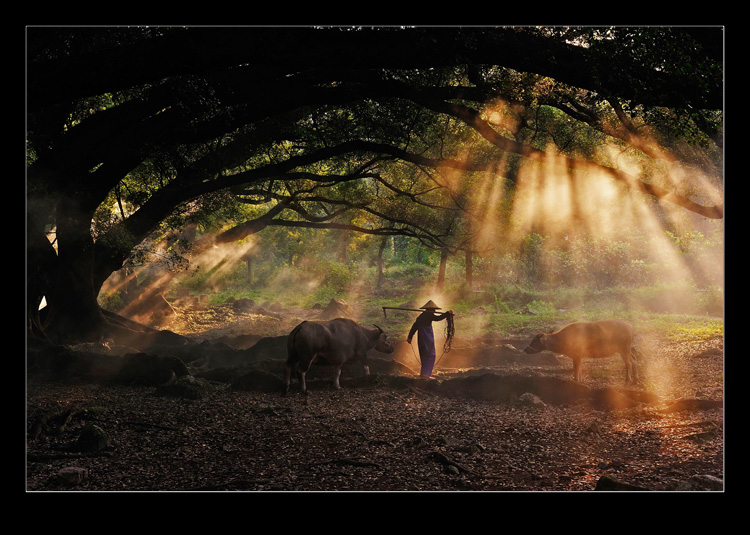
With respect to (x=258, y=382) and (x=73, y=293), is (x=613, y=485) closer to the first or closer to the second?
(x=258, y=382)

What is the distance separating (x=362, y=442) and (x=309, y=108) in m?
7.64

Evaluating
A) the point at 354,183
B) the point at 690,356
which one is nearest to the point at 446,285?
the point at 354,183

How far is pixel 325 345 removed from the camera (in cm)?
1099

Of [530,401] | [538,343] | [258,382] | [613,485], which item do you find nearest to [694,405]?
[530,401]

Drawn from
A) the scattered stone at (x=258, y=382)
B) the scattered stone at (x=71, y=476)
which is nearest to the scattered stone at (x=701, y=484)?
the scattered stone at (x=71, y=476)

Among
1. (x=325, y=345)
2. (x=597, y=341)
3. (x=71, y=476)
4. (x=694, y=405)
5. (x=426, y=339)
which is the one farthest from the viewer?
(x=426, y=339)

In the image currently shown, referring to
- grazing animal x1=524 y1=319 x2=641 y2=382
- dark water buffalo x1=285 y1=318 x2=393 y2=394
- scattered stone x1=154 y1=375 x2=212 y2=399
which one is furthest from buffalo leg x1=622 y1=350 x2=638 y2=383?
scattered stone x1=154 y1=375 x2=212 y2=399

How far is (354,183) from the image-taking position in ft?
66.5

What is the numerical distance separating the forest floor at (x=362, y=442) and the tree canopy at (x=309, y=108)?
3499mm

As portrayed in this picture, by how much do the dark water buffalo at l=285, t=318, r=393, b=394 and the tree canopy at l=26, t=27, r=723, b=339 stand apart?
3895mm

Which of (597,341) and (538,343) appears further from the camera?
(538,343)

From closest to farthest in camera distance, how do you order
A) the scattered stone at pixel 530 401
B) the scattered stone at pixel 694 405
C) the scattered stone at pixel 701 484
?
the scattered stone at pixel 701 484, the scattered stone at pixel 694 405, the scattered stone at pixel 530 401

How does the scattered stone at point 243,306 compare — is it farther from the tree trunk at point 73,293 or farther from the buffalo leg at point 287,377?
the buffalo leg at point 287,377

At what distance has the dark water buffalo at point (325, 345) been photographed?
10.6m
